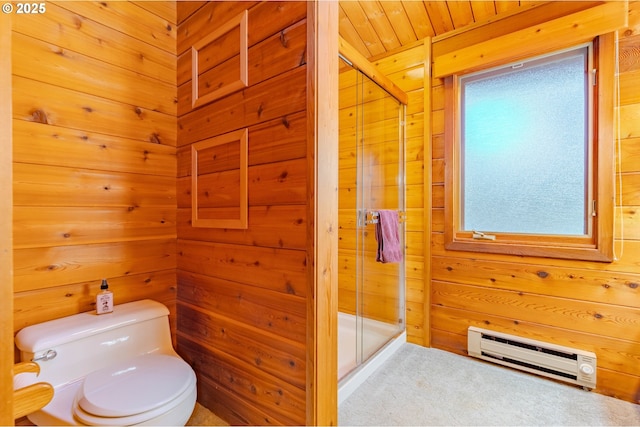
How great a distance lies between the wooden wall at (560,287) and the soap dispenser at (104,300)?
2064 mm

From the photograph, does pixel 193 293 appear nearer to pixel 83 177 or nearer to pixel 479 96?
pixel 83 177

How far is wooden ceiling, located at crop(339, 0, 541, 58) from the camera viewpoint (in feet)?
6.29

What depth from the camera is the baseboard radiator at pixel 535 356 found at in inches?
66.3

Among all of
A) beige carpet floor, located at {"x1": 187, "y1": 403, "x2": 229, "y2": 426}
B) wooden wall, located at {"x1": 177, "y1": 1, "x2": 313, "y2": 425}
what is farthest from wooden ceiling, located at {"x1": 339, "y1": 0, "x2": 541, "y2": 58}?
beige carpet floor, located at {"x1": 187, "y1": 403, "x2": 229, "y2": 426}

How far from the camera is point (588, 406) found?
1.57m

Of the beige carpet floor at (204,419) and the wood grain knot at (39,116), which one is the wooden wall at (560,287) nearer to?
the beige carpet floor at (204,419)

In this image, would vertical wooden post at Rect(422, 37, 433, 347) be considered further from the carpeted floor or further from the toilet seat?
the toilet seat

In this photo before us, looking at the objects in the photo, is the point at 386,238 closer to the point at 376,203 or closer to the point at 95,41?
→ the point at 376,203

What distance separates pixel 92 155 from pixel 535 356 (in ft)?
9.10

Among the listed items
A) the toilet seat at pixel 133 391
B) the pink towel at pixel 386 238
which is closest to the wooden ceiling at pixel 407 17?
the pink towel at pixel 386 238

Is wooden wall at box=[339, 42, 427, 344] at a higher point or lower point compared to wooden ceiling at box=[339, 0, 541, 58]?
lower

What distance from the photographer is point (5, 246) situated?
419 mm

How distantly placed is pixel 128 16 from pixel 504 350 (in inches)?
118

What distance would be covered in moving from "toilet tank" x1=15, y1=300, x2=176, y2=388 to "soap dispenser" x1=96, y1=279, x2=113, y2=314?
26 millimetres
